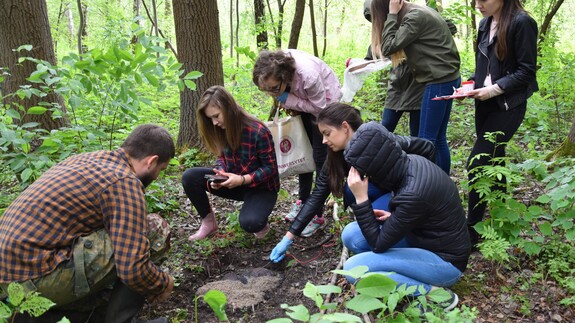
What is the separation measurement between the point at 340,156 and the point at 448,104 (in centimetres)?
121

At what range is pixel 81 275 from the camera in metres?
2.42

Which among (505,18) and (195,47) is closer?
(505,18)

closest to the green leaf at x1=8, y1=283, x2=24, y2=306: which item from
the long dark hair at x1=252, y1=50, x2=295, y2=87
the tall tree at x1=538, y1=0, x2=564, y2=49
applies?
the long dark hair at x1=252, y1=50, x2=295, y2=87

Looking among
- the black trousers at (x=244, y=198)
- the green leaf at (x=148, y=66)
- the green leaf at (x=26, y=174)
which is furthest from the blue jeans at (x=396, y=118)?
the green leaf at (x=26, y=174)

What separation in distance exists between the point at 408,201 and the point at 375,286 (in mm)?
1045

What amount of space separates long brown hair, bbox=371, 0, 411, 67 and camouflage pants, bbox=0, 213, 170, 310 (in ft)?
8.80

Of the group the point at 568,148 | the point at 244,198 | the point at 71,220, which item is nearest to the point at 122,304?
the point at 71,220

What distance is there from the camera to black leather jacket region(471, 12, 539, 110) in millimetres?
2951

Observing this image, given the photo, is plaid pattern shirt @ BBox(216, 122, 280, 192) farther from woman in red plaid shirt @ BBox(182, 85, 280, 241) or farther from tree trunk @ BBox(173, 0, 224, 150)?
tree trunk @ BBox(173, 0, 224, 150)

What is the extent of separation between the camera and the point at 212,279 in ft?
11.5

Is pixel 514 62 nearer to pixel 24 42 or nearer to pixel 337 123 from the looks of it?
pixel 337 123

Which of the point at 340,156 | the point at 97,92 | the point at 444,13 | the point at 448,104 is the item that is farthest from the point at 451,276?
the point at 444,13

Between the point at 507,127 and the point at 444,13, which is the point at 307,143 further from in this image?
the point at 444,13

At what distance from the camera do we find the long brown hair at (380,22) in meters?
3.77
